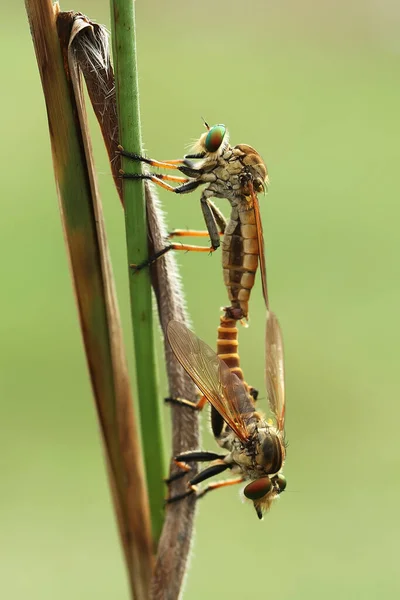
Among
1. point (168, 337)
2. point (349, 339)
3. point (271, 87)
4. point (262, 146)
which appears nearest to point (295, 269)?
point (349, 339)

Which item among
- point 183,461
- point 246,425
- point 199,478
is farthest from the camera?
point 246,425

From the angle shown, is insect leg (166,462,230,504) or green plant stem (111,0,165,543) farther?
insect leg (166,462,230,504)

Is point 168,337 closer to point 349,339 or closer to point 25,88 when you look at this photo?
point 349,339

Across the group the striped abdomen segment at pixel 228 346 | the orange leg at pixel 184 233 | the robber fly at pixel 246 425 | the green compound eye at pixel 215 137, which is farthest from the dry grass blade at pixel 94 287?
the green compound eye at pixel 215 137

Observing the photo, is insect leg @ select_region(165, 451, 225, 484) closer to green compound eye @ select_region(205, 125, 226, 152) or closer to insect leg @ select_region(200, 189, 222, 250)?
insect leg @ select_region(200, 189, 222, 250)

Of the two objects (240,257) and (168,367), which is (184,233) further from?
(168,367)

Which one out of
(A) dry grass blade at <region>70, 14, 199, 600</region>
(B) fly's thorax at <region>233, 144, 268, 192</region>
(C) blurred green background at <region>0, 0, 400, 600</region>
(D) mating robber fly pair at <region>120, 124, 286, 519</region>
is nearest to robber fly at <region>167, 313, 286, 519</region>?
(D) mating robber fly pair at <region>120, 124, 286, 519</region>

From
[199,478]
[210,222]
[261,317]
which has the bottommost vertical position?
[261,317]

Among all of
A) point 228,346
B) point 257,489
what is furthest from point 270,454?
point 228,346
